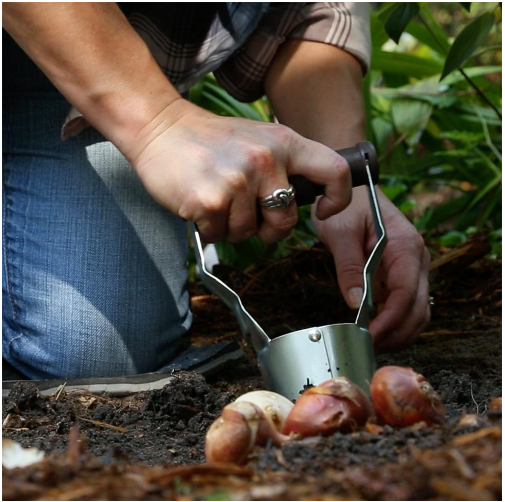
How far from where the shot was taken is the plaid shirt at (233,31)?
1638 mm

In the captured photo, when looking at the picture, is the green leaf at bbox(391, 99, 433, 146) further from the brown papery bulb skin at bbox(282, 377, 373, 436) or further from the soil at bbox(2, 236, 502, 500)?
the brown papery bulb skin at bbox(282, 377, 373, 436)

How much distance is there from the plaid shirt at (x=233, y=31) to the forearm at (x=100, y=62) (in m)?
0.48

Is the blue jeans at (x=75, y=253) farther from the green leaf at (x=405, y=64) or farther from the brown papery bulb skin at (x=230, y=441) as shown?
the green leaf at (x=405, y=64)

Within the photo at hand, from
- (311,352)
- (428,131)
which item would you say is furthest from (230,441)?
(428,131)

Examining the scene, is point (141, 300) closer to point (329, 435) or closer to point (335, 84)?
point (335, 84)

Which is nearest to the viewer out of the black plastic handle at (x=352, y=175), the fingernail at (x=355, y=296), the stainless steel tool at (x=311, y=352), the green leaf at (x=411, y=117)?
the stainless steel tool at (x=311, y=352)

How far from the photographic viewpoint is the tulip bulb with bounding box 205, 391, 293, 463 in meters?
0.70

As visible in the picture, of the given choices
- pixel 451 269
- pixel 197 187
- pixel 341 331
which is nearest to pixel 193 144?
pixel 197 187

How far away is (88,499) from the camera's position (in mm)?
584

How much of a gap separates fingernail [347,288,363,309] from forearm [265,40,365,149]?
38cm

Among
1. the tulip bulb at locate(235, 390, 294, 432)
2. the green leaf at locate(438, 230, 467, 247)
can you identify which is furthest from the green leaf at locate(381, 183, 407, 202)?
the tulip bulb at locate(235, 390, 294, 432)

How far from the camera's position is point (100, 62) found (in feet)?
3.76

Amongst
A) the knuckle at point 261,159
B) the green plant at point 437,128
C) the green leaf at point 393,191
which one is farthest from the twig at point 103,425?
the green plant at point 437,128

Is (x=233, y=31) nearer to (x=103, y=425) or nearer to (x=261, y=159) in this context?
(x=261, y=159)
